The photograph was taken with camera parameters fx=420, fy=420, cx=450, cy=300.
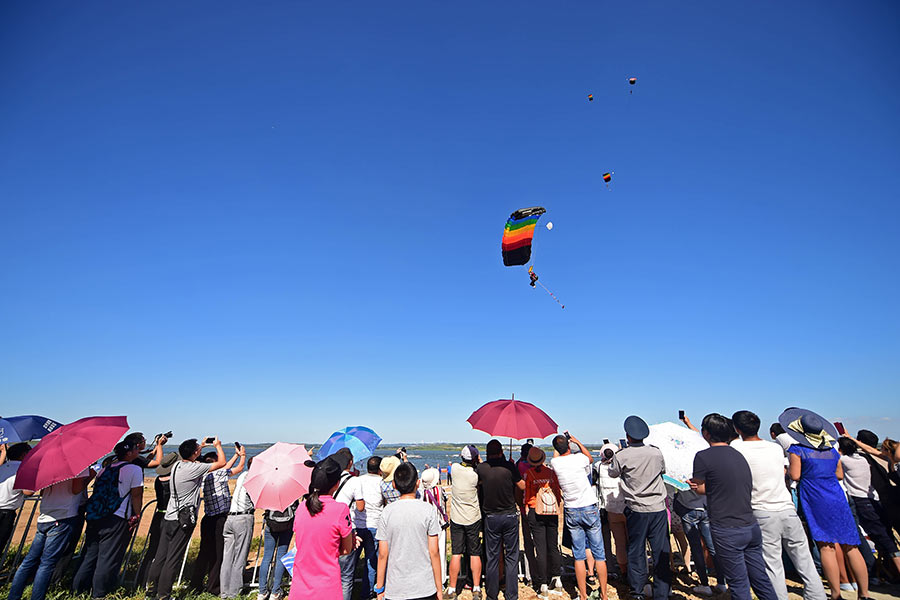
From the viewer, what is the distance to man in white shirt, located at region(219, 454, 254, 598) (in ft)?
19.6

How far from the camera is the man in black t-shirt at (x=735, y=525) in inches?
165

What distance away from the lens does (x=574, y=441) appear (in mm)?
6309

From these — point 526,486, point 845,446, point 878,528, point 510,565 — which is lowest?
point 510,565

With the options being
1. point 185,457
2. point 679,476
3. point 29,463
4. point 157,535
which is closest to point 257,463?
point 185,457

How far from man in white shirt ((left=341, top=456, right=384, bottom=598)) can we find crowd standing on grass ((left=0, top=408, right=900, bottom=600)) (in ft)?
0.06

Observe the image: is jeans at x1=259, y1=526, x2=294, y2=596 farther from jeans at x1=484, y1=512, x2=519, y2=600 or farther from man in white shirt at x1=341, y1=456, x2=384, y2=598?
jeans at x1=484, y1=512, x2=519, y2=600

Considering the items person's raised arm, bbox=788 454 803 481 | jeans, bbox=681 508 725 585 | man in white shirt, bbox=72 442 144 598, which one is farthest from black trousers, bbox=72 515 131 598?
person's raised arm, bbox=788 454 803 481

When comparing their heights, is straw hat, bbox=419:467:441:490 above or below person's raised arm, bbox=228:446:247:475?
below

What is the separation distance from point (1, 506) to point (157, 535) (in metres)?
2.15

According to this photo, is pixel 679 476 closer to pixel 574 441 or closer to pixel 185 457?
pixel 574 441

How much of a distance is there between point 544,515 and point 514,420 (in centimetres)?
141

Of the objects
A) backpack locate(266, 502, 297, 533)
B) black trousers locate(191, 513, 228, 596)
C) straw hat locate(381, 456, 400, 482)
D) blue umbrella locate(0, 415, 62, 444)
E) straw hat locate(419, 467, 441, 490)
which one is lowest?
black trousers locate(191, 513, 228, 596)

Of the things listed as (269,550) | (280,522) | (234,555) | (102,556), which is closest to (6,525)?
(102,556)

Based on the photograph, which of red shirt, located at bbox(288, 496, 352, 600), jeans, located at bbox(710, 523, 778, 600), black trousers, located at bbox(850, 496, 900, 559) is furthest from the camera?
black trousers, located at bbox(850, 496, 900, 559)
